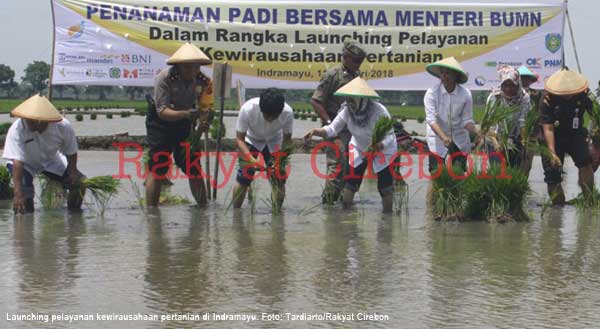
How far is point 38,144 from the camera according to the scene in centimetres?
947

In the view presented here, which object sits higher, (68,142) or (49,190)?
(68,142)

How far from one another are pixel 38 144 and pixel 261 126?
2.10m

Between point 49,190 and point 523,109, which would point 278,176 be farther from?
point 523,109

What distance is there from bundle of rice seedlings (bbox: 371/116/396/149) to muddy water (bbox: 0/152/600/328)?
2.32 feet

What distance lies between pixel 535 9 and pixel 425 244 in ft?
34.3

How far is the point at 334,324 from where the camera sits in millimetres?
5098

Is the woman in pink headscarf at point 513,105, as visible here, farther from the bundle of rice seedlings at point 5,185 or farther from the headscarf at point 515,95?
the bundle of rice seedlings at point 5,185

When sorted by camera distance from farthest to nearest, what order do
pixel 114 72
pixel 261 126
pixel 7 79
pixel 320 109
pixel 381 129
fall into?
pixel 7 79 < pixel 114 72 < pixel 320 109 < pixel 261 126 < pixel 381 129

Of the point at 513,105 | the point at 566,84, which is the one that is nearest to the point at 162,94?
the point at 513,105

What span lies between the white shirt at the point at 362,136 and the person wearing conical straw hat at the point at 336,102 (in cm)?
55

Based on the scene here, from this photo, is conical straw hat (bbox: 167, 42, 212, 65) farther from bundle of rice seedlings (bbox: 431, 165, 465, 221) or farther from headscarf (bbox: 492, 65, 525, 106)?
headscarf (bbox: 492, 65, 525, 106)

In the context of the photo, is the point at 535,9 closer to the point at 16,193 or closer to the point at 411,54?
the point at 411,54

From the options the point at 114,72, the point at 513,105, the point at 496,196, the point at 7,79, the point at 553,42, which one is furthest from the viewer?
the point at 7,79

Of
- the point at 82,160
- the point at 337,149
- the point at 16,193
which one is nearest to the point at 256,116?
the point at 337,149
